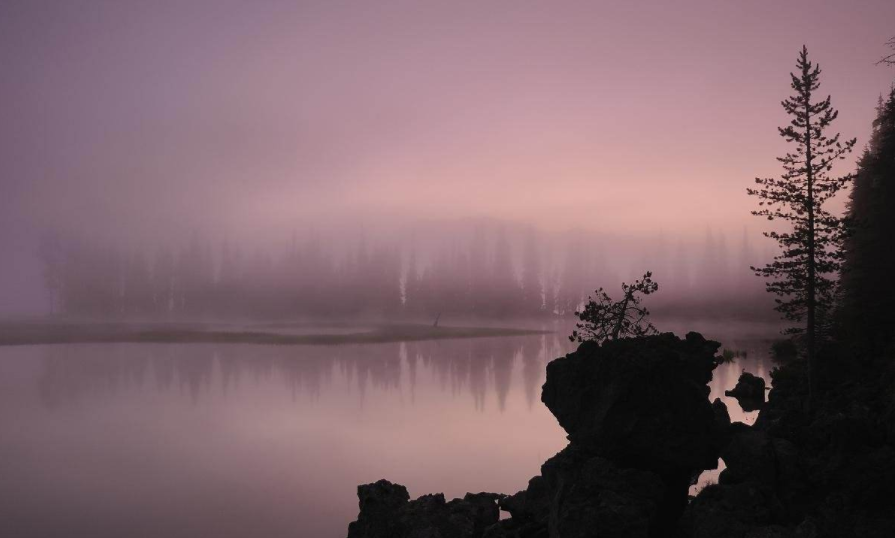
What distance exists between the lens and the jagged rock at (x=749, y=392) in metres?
40.1

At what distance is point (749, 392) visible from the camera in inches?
1652

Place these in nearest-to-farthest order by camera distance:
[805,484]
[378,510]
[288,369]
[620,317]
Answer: [805,484]
[378,510]
[620,317]
[288,369]

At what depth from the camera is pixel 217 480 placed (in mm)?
26500

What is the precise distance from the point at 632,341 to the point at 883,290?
934 inches

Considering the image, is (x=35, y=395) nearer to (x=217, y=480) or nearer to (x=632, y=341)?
(x=217, y=480)

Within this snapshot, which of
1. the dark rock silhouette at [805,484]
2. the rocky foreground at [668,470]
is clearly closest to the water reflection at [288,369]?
the rocky foreground at [668,470]

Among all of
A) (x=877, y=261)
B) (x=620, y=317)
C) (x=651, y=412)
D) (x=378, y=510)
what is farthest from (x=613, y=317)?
(x=877, y=261)

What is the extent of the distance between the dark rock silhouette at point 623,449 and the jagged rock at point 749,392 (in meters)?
26.3

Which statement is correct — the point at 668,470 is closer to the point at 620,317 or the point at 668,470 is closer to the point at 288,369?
the point at 620,317

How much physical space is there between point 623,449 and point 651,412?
4.82 ft

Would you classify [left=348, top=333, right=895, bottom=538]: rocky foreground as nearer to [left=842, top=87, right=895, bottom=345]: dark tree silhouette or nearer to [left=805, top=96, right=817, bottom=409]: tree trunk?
[left=805, top=96, right=817, bottom=409]: tree trunk

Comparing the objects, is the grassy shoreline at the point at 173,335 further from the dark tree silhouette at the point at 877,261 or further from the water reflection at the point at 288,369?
the dark tree silhouette at the point at 877,261

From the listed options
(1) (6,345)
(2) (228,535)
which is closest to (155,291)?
(1) (6,345)

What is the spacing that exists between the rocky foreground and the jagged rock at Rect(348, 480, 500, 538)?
4 centimetres
